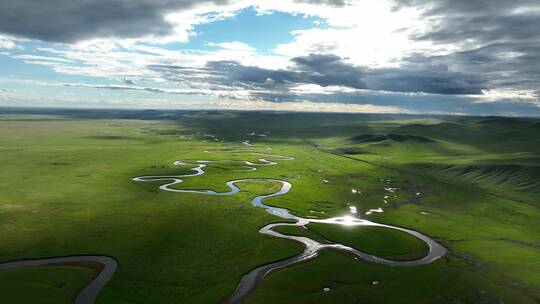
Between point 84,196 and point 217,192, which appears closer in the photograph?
point 84,196

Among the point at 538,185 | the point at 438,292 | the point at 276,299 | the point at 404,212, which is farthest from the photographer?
the point at 538,185

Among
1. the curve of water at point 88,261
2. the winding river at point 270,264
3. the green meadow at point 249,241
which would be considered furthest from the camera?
the green meadow at point 249,241

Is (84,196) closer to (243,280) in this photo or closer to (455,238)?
(243,280)

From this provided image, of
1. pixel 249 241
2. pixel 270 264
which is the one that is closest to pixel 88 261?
pixel 249 241

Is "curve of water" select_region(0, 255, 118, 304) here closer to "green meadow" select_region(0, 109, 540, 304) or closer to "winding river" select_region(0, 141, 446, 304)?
"winding river" select_region(0, 141, 446, 304)

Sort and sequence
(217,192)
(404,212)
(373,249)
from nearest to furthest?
(373,249)
(404,212)
(217,192)

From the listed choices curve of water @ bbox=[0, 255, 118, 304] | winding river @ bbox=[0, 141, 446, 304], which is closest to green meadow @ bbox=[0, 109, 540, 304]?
curve of water @ bbox=[0, 255, 118, 304]

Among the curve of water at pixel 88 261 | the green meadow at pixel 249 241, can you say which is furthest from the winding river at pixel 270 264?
the green meadow at pixel 249 241

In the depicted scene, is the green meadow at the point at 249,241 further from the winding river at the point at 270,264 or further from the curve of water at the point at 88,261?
the winding river at the point at 270,264

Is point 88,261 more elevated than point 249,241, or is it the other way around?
point 88,261

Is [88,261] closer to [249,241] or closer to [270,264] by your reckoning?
[249,241]

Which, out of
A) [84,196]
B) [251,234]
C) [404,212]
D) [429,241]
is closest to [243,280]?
[251,234]
